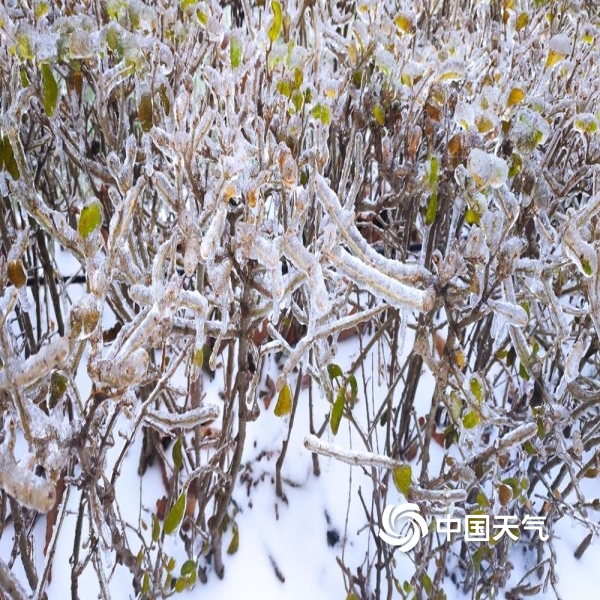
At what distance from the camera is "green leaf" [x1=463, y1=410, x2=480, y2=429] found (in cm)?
101

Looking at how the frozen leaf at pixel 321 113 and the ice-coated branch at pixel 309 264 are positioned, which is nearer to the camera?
the ice-coated branch at pixel 309 264

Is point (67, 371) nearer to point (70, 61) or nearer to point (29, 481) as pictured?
point (29, 481)

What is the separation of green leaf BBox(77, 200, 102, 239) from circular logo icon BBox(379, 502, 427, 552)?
2.98 ft

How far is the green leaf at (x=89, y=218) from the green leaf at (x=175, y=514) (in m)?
0.52

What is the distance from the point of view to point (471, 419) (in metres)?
1.01

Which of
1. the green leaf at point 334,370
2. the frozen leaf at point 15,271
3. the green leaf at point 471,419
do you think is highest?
the frozen leaf at point 15,271

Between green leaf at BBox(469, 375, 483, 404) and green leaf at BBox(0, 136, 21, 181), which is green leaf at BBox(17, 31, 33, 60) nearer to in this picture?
green leaf at BBox(0, 136, 21, 181)

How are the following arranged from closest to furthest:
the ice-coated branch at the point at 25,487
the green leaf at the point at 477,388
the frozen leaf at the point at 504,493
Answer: the ice-coated branch at the point at 25,487
the green leaf at the point at 477,388
the frozen leaf at the point at 504,493

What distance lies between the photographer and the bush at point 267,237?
31.5 inches

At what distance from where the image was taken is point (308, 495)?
1.67 m

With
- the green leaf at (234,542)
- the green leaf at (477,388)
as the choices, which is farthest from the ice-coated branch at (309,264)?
the green leaf at (234,542)

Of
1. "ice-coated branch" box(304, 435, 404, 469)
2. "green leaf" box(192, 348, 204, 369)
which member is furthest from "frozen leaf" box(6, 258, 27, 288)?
"ice-coated branch" box(304, 435, 404, 469)

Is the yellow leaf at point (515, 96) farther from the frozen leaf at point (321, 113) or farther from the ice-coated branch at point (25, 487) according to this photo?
the ice-coated branch at point (25, 487)

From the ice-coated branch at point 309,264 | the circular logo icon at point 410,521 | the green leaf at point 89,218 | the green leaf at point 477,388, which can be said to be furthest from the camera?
the circular logo icon at point 410,521
